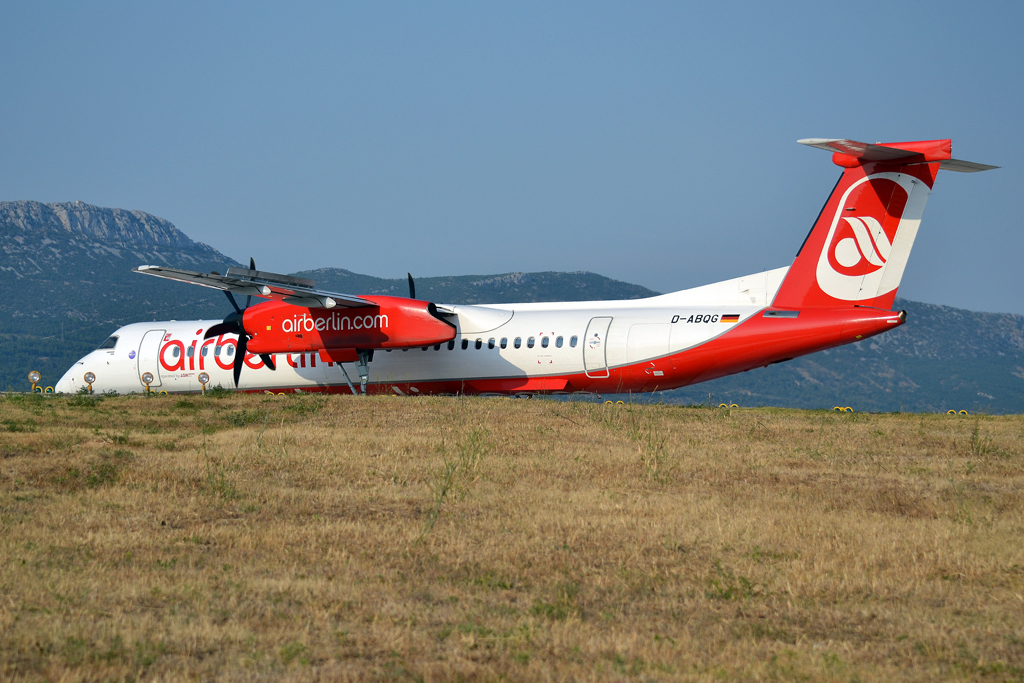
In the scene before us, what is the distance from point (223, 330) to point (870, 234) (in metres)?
20.7

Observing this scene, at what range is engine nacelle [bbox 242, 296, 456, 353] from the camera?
26.8m

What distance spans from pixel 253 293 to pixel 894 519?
71.9 feet

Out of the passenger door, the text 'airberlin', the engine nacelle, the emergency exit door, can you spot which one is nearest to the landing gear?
the engine nacelle

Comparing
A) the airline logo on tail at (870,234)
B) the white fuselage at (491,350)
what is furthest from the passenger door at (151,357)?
the airline logo on tail at (870,234)

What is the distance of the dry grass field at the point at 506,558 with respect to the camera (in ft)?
19.6

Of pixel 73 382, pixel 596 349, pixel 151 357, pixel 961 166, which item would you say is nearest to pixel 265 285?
pixel 151 357

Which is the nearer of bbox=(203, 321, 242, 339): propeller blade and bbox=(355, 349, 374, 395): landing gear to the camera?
bbox=(355, 349, 374, 395): landing gear

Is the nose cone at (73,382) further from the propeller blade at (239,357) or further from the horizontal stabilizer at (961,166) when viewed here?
the horizontal stabilizer at (961,166)

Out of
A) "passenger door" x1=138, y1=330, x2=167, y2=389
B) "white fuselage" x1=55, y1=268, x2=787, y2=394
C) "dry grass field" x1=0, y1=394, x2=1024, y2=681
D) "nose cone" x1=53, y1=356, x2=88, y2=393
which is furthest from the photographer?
"nose cone" x1=53, y1=356, x2=88, y2=393

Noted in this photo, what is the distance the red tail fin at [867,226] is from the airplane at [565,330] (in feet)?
0.09

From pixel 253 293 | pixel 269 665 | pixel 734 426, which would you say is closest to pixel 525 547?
pixel 269 665

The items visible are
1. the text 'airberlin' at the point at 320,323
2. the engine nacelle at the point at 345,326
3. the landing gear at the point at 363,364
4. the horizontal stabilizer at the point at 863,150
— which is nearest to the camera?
the horizontal stabilizer at the point at 863,150

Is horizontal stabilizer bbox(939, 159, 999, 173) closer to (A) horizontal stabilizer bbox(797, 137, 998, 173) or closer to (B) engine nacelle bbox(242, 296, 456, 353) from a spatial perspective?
(A) horizontal stabilizer bbox(797, 137, 998, 173)

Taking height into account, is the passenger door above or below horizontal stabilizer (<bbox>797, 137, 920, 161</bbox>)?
below
